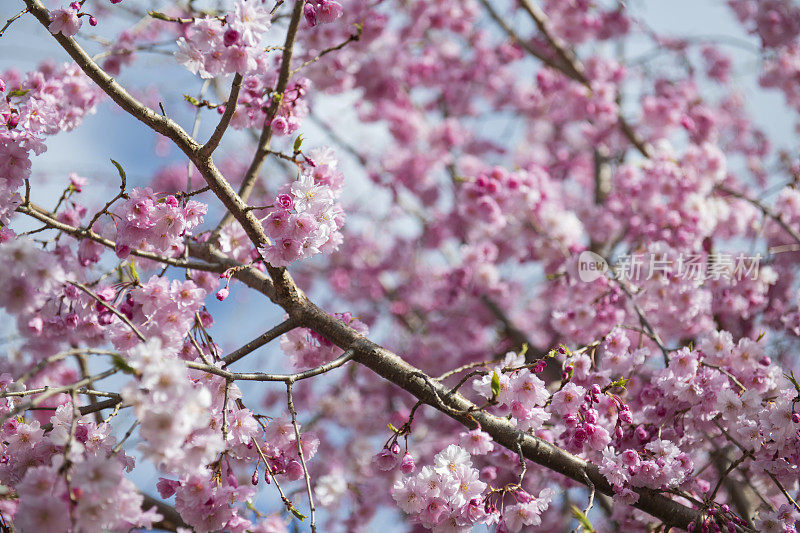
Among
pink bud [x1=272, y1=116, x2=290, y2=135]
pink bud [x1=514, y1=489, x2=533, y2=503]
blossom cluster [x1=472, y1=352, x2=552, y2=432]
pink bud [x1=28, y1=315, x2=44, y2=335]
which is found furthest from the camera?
pink bud [x1=272, y1=116, x2=290, y2=135]

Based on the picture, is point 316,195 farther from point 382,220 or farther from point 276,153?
point 382,220

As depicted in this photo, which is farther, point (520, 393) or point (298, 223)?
point (520, 393)

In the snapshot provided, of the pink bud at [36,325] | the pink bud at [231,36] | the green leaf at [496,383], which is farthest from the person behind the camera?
the pink bud at [36,325]

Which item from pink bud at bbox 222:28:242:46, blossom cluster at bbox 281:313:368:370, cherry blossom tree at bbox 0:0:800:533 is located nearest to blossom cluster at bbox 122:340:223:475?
cherry blossom tree at bbox 0:0:800:533

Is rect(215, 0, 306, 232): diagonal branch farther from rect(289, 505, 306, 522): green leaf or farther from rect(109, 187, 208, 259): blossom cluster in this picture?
rect(289, 505, 306, 522): green leaf

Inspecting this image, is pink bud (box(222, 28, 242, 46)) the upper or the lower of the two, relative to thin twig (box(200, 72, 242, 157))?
upper

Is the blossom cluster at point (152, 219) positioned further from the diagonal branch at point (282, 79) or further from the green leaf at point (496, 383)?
the green leaf at point (496, 383)

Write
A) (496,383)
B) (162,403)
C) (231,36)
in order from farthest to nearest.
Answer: (231,36) → (496,383) → (162,403)

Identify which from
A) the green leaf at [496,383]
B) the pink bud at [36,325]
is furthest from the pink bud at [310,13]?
the pink bud at [36,325]

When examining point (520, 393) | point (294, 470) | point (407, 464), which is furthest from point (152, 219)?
point (520, 393)

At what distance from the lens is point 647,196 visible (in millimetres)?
4562

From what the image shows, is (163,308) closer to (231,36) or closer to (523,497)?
(231,36)

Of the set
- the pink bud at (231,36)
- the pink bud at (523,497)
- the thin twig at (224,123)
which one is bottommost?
the pink bud at (523,497)

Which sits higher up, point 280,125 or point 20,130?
point 280,125
